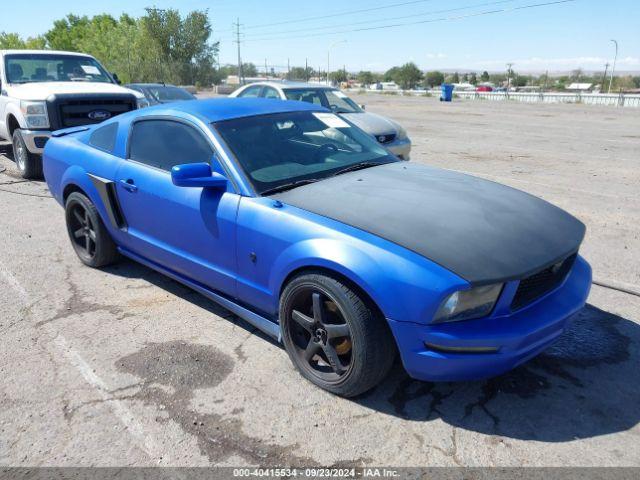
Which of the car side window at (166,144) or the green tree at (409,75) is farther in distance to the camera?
the green tree at (409,75)

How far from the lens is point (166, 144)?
12.8 ft

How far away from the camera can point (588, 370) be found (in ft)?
10.4

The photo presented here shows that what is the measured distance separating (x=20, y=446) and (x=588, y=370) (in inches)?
126

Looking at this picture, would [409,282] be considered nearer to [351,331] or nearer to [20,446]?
[351,331]

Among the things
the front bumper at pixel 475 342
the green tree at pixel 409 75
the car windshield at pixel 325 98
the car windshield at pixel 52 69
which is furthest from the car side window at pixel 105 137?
the green tree at pixel 409 75

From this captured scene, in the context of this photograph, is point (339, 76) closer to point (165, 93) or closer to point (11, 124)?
point (165, 93)

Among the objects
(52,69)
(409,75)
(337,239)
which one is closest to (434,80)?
(409,75)

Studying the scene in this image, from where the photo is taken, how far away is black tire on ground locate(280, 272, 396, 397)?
2.63 metres

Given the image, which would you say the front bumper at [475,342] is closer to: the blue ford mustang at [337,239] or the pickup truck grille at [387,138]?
the blue ford mustang at [337,239]

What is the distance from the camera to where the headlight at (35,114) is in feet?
26.7

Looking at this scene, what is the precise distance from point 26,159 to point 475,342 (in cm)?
830

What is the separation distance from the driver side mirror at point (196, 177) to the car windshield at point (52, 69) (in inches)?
305

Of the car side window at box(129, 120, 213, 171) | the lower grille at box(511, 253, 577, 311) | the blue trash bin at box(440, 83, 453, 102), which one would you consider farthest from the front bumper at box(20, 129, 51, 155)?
the blue trash bin at box(440, 83, 453, 102)

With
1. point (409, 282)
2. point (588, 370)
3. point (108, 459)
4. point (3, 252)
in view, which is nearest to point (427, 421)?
point (409, 282)
